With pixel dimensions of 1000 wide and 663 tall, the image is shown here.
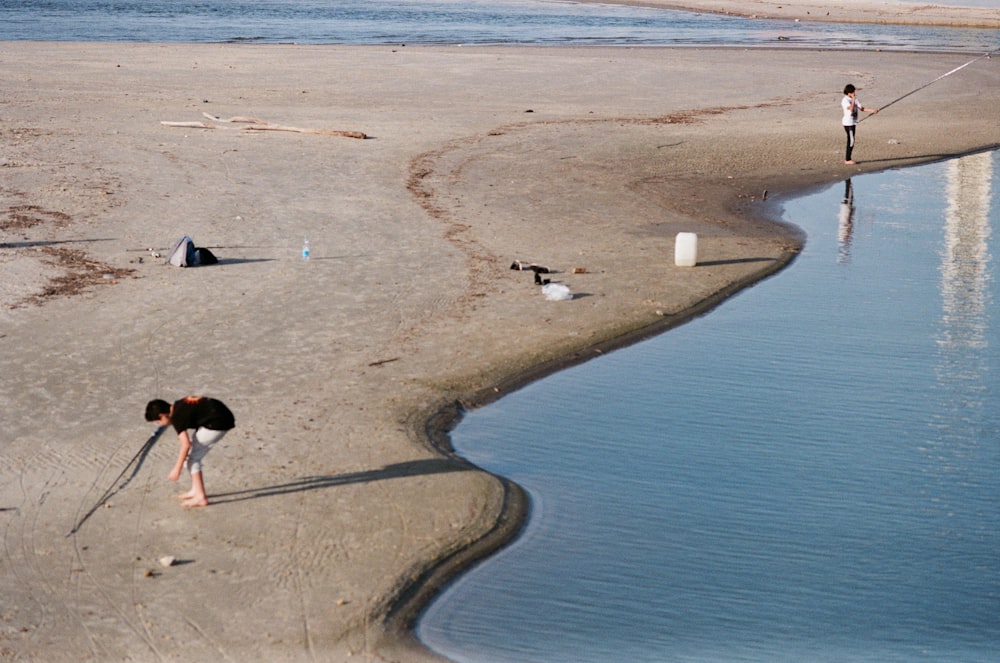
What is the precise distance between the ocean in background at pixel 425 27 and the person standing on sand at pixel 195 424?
47545 mm

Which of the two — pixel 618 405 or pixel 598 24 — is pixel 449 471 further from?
pixel 598 24

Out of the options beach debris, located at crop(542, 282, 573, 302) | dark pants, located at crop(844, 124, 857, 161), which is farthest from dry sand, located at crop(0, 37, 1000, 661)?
dark pants, located at crop(844, 124, 857, 161)

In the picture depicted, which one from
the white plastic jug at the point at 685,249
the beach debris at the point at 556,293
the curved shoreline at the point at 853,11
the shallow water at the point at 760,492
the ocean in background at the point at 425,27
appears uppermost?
the curved shoreline at the point at 853,11

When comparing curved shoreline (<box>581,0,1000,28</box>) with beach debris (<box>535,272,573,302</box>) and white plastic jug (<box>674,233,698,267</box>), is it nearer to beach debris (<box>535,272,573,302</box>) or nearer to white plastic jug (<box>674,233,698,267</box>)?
white plastic jug (<box>674,233,698,267</box>)

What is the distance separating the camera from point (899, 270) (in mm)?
17406

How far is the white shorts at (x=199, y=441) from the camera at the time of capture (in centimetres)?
894

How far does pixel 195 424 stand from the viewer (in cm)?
884

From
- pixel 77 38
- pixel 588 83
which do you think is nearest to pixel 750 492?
pixel 588 83

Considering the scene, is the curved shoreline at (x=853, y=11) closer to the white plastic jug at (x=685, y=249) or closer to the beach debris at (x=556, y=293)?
the white plastic jug at (x=685, y=249)

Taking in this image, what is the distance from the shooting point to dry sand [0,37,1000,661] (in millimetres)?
8125

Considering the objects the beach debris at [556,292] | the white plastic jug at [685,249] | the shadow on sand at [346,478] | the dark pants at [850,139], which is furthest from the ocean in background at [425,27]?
the shadow on sand at [346,478]

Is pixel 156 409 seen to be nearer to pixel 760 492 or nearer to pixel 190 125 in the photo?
pixel 760 492

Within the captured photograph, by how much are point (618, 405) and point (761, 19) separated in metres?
73.8

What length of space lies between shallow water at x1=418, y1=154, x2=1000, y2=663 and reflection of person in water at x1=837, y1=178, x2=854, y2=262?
2293 millimetres
